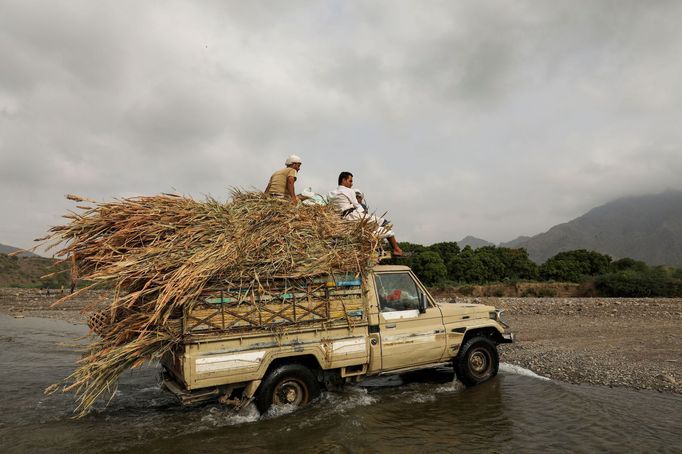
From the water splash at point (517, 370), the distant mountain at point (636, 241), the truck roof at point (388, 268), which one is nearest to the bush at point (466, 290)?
the water splash at point (517, 370)

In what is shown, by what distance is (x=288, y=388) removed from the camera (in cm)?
610

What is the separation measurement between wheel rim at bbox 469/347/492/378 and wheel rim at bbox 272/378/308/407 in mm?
3118

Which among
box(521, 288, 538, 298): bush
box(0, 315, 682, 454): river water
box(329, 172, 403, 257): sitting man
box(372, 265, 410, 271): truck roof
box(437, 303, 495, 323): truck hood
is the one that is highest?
box(329, 172, 403, 257): sitting man

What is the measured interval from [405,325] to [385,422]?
1.53 metres

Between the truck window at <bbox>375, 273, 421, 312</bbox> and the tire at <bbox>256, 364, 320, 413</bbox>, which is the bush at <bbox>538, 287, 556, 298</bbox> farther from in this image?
the tire at <bbox>256, 364, 320, 413</bbox>

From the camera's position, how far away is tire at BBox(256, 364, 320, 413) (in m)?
5.79

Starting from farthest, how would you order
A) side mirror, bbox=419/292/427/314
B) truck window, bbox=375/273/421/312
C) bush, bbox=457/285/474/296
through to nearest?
bush, bbox=457/285/474/296 < side mirror, bbox=419/292/427/314 < truck window, bbox=375/273/421/312

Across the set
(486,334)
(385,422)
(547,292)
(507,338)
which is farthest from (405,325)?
(547,292)

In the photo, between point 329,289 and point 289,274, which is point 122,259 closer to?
point 289,274

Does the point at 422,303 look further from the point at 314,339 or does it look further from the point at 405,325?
the point at 314,339

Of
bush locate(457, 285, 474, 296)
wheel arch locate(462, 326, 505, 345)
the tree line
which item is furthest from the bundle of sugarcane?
the tree line

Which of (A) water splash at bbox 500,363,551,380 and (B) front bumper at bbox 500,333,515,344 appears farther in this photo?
(A) water splash at bbox 500,363,551,380

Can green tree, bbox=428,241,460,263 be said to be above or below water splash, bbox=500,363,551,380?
above

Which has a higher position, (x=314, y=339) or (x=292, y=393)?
(x=314, y=339)
